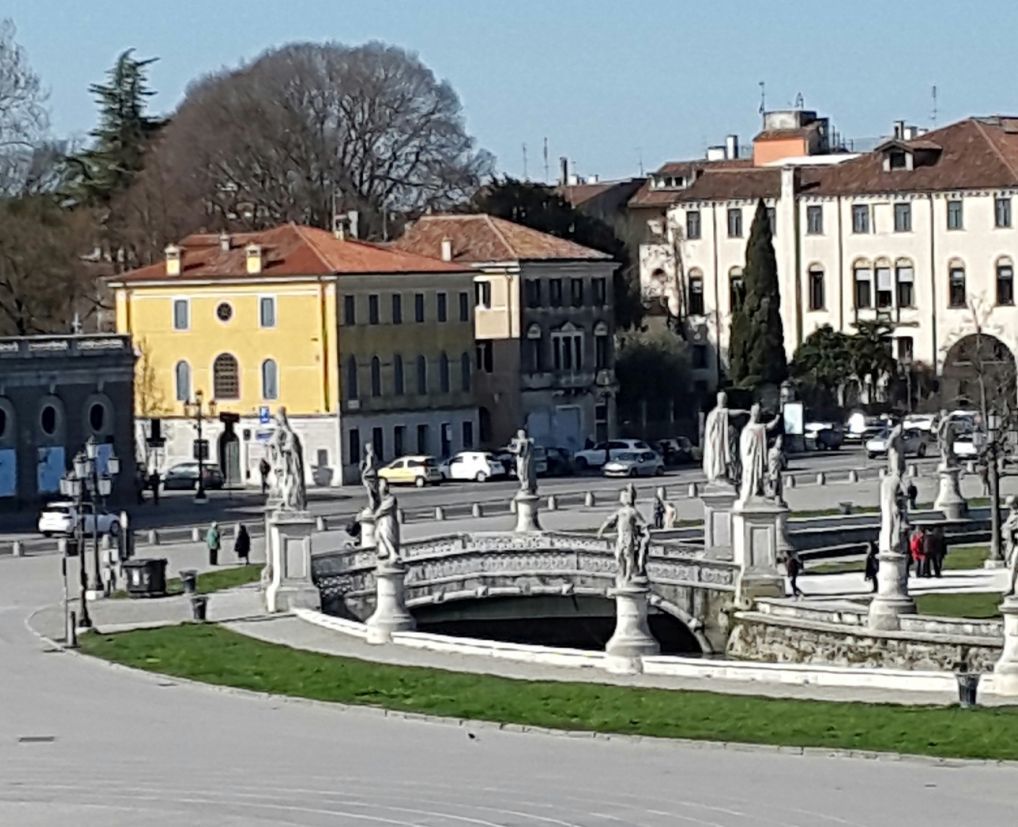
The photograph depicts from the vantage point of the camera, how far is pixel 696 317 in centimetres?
11525

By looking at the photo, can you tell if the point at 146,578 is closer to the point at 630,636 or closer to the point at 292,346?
the point at 630,636

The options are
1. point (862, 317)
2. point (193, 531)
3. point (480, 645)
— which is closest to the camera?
point (480, 645)

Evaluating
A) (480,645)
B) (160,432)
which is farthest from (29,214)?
(480,645)

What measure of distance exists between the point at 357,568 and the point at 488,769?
22.2 metres

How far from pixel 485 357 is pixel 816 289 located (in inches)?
748

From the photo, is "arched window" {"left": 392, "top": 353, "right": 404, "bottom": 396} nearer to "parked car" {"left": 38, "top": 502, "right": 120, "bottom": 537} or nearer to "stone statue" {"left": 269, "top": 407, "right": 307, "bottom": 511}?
"parked car" {"left": 38, "top": 502, "right": 120, "bottom": 537}

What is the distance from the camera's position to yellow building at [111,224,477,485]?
89562mm

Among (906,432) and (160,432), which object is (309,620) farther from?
(906,432)

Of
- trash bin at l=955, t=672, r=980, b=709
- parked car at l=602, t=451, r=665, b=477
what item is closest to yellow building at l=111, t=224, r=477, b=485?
parked car at l=602, t=451, r=665, b=477

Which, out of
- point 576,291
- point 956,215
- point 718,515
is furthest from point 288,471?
point 956,215

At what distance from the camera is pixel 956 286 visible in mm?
109688

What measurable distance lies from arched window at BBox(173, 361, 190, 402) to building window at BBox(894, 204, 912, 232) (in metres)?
30.9

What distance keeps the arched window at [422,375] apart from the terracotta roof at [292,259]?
2.77 meters

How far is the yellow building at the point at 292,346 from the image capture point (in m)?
89.6
